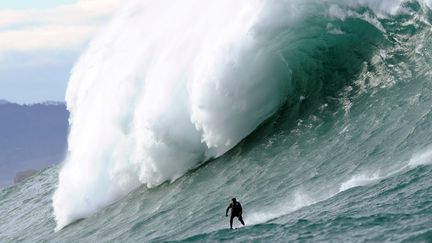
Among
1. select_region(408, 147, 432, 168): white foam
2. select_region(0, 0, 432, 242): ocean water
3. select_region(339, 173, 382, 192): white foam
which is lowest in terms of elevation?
select_region(408, 147, 432, 168): white foam

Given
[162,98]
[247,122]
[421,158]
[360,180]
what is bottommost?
[421,158]

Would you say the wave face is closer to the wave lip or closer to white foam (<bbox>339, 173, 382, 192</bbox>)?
the wave lip

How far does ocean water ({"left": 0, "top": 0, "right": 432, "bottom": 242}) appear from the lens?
658 inches

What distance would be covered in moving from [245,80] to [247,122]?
1525 millimetres

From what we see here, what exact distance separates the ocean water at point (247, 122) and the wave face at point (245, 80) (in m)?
0.05

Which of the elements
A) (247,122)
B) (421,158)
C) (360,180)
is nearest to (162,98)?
(247,122)

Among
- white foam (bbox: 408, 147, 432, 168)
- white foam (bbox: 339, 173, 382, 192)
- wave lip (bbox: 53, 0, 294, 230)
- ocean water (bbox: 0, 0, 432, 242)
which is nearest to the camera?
white foam (bbox: 408, 147, 432, 168)

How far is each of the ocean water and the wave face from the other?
0.05 metres

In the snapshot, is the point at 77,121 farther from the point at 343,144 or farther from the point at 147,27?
the point at 343,144

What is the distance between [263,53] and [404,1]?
541 cm

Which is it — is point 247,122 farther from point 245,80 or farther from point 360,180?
point 360,180

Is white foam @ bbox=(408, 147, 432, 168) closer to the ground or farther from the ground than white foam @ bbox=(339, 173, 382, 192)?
closer to the ground

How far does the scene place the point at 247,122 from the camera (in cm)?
2356

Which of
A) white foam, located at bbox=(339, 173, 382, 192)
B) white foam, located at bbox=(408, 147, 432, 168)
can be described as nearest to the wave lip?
white foam, located at bbox=(339, 173, 382, 192)
